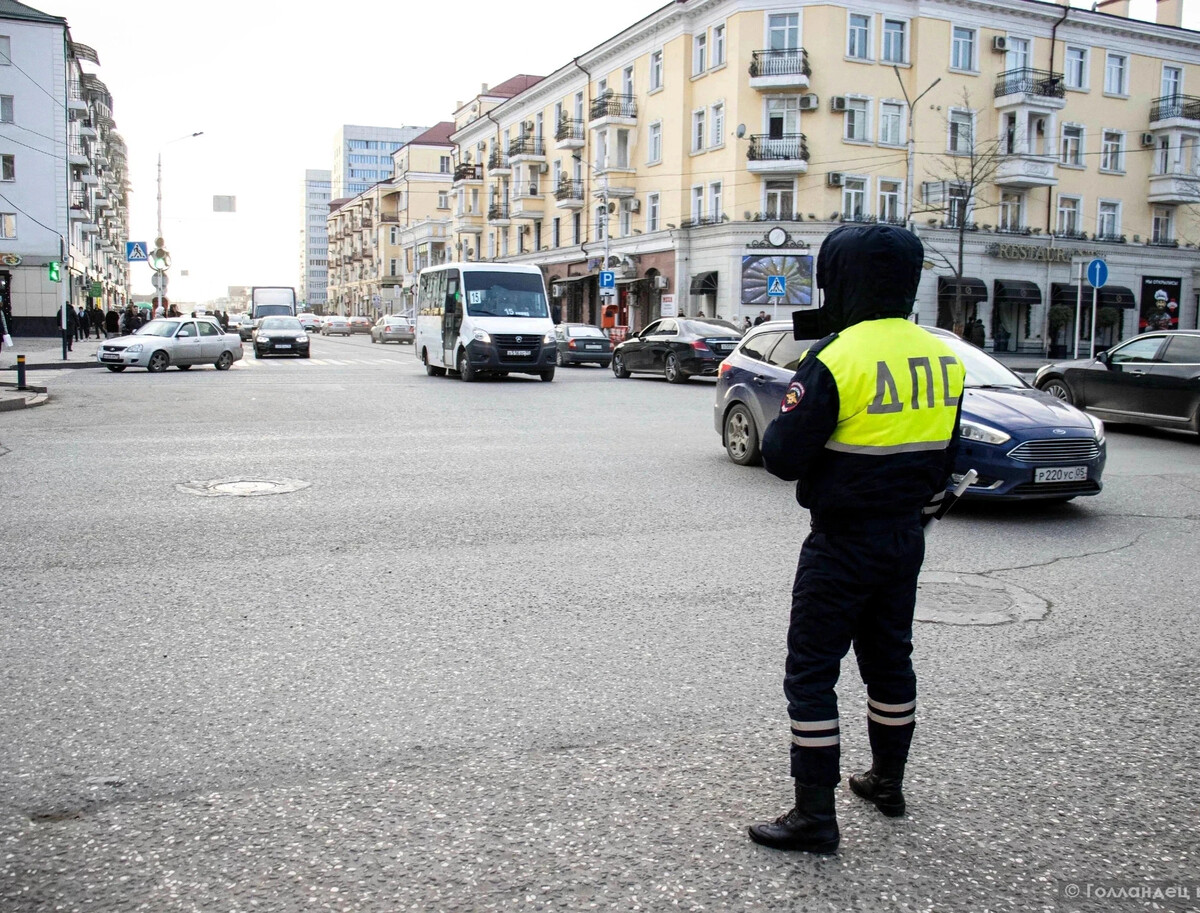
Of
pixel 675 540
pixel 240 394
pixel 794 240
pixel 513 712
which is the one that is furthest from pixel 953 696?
pixel 794 240

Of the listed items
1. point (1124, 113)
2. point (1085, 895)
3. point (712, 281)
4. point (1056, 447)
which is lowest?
point (1085, 895)

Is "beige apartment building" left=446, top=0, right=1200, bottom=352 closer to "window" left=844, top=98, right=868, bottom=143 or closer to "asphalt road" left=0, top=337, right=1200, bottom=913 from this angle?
"window" left=844, top=98, right=868, bottom=143

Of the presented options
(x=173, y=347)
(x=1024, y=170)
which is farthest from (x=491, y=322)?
(x=1024, y=170)

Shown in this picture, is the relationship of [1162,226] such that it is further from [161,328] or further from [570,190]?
[161,328]

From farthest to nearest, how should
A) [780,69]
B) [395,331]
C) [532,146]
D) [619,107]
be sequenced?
1. [532,146]
2. [395,331]
3. [619,107]
4. [780,69]

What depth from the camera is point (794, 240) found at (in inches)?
1673

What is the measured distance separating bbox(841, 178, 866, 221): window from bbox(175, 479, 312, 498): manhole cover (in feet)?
122

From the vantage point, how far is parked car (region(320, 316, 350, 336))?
253ft

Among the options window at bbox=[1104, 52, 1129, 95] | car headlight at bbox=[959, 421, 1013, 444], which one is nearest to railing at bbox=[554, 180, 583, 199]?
window at bbox=[1104, 52, 1129, 95]

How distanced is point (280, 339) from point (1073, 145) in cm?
3600

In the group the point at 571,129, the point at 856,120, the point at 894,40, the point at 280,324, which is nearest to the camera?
the point at 280,324

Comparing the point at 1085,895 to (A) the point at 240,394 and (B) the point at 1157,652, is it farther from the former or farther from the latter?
(A) the point at 240,394

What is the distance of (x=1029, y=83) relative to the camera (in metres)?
44.7

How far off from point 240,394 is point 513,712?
1665 cm
